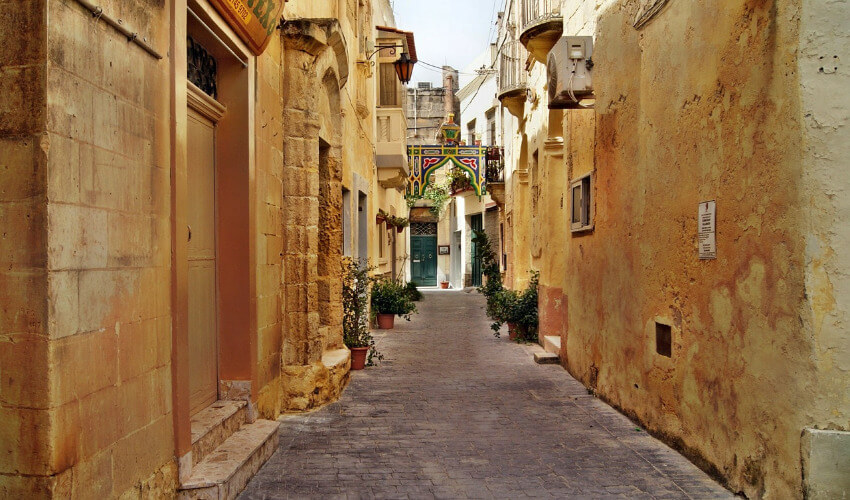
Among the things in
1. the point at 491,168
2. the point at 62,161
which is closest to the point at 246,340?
the point at 62,161

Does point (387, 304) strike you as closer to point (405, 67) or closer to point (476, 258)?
point (405, 67)

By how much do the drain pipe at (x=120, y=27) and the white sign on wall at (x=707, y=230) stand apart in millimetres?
3125

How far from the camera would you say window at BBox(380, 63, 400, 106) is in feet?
51.0

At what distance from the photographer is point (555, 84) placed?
22.0 feet

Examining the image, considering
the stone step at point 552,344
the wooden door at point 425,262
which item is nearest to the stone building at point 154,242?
the stone step at point 552,344

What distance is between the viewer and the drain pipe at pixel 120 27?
2.67 metres

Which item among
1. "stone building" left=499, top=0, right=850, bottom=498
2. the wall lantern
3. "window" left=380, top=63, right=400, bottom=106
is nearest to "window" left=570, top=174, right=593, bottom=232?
"stone building" left=499, top=0, right=850, bottom=498

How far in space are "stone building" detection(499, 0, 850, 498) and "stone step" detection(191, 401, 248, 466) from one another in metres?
2.94

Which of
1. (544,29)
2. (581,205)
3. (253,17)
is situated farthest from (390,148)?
(253,17)

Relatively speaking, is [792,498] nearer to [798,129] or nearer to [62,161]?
[798,129]

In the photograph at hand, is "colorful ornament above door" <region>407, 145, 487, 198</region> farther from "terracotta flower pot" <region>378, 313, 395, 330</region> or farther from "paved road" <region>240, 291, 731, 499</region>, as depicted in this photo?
"paved road" <region>240, 291, 731, 499</region>

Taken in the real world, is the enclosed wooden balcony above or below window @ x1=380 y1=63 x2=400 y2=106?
below

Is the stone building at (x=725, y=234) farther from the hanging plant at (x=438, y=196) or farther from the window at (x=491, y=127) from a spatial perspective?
the hanging plant at (x=438, y=196)

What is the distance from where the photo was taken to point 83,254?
103 inches
